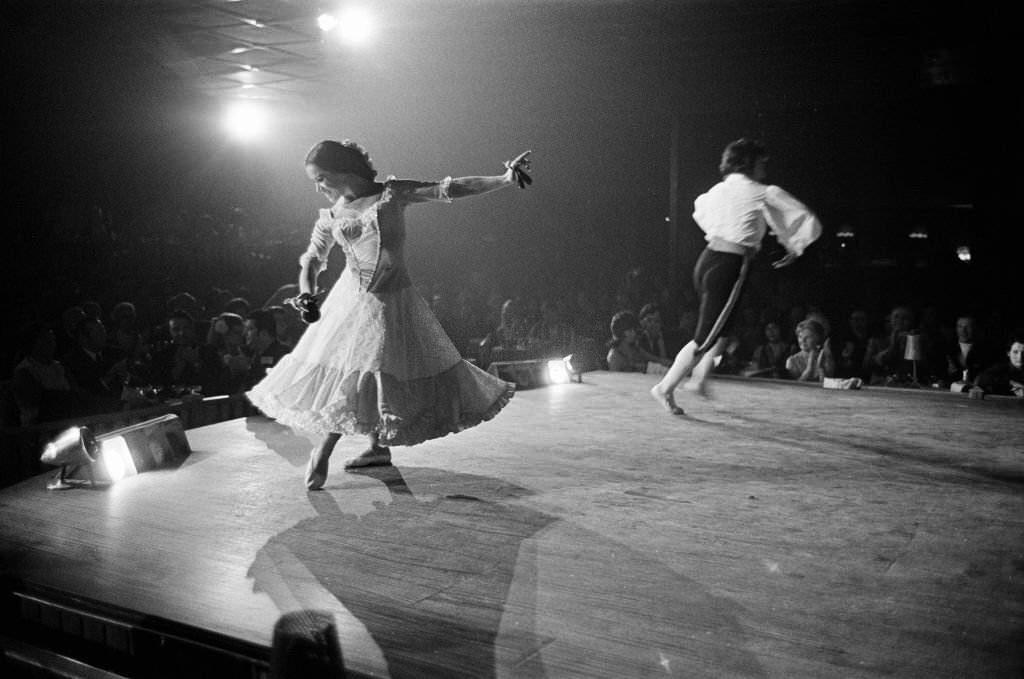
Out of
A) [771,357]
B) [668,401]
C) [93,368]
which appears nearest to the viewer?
[668,401]

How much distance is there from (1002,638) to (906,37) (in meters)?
9.25

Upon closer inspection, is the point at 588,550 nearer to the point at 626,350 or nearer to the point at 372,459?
the point at 372,459

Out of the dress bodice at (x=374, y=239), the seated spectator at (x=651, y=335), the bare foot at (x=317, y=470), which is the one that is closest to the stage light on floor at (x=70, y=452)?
the bare foot at (x=317, y=470)

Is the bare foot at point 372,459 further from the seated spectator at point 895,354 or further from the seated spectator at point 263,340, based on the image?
the seated spectator at point 895,354

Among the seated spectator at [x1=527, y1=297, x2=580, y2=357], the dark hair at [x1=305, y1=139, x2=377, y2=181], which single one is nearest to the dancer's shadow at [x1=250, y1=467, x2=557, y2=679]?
the dark hair at [x1=305, y1=139, x2=377, y2=181]

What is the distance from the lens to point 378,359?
376 centimetres

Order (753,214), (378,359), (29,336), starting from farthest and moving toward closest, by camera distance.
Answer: (29,336), (753,214), (378,359)

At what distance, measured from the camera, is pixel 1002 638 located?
225 cm

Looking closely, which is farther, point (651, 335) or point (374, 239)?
point (651, 335)

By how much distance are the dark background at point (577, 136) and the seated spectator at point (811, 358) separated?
340 centimetres

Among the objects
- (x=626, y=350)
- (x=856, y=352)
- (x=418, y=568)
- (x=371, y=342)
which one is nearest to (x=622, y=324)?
(x=626, y=350)

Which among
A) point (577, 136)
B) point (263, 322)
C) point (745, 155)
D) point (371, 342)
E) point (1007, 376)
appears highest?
point (577, 136)

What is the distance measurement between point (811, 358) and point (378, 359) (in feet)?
17.2

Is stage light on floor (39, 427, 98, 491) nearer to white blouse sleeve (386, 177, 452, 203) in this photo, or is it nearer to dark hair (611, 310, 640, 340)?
white blouse sleeve (386, 177, 452, 203)
